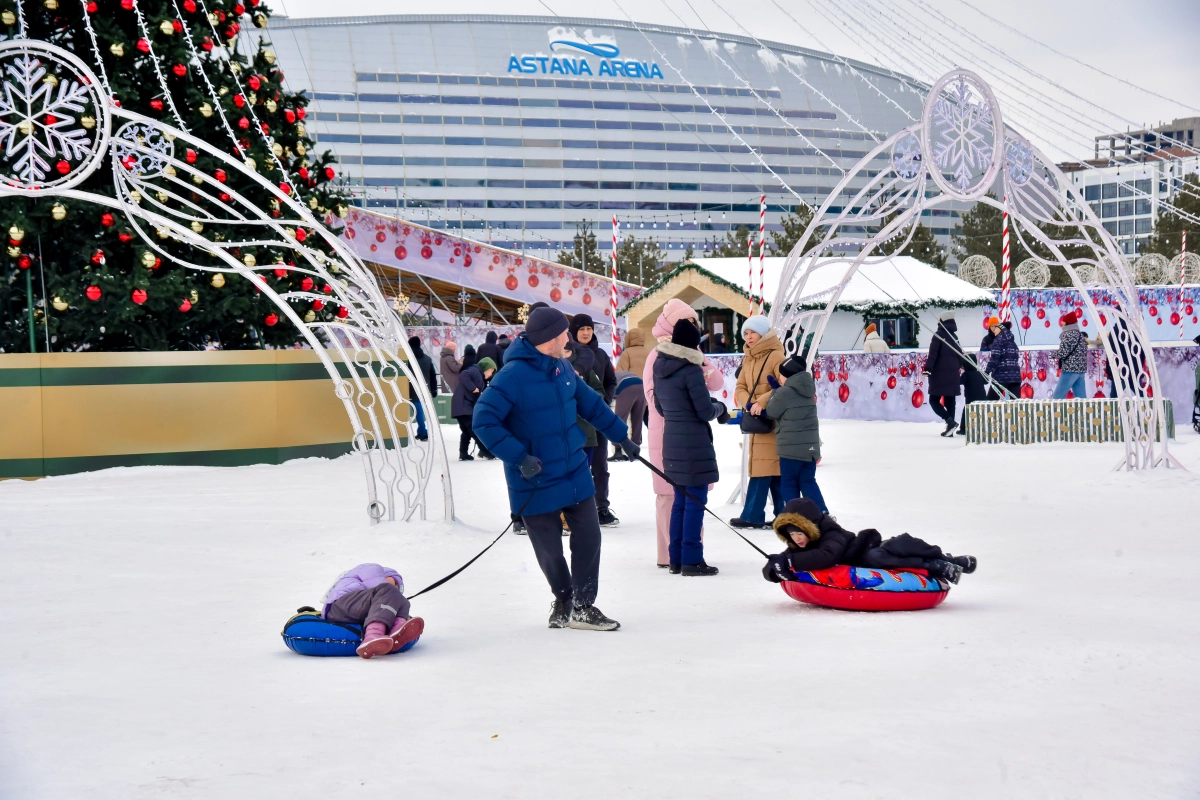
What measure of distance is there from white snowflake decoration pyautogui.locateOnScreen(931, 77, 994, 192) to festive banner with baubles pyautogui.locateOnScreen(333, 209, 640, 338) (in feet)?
67.1

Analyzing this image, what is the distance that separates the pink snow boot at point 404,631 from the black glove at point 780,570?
69.9 inches

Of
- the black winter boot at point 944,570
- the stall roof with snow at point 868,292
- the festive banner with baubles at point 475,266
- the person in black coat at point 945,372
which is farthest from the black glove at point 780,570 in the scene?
the festive banner with baubles at point 475,266

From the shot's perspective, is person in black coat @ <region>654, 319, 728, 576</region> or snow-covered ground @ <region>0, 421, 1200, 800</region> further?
person in black coat @ <region>654, 319, 728, 576</region>

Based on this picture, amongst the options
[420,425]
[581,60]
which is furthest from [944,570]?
[581,60]

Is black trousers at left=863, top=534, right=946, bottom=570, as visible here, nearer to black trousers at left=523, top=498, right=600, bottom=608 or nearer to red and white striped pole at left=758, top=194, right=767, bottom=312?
black trousers at left=523, top=498, right=600, bottom=608

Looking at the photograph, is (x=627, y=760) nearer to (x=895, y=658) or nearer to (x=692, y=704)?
Result: (x=692, y=704)

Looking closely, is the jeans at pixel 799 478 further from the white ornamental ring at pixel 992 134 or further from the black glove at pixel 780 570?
the white ornamental ring at pixel 992 134

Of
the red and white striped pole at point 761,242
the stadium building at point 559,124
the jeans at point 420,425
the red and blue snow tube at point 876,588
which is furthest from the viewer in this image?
the stadium building at point 559,124

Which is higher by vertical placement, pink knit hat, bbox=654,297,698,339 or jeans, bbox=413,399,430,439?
pink knit hat, bbox=654,297,698,339

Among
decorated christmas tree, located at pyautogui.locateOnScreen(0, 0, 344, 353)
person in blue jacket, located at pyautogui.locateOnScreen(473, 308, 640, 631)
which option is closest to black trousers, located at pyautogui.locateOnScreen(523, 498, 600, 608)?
person in blue jacket, located at pyautogui.locateOnScreen(473, 308, 640, 631)

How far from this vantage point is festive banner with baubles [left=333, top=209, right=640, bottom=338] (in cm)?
3212

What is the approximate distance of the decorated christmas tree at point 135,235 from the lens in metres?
14.4

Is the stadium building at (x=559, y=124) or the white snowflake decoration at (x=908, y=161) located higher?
the stadium building at (x=559, y=124)

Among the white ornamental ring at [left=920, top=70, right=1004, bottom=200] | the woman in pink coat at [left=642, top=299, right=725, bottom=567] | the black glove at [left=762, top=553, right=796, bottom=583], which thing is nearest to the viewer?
the black glove at [left=762, top=553, right=796, bottom=583]
